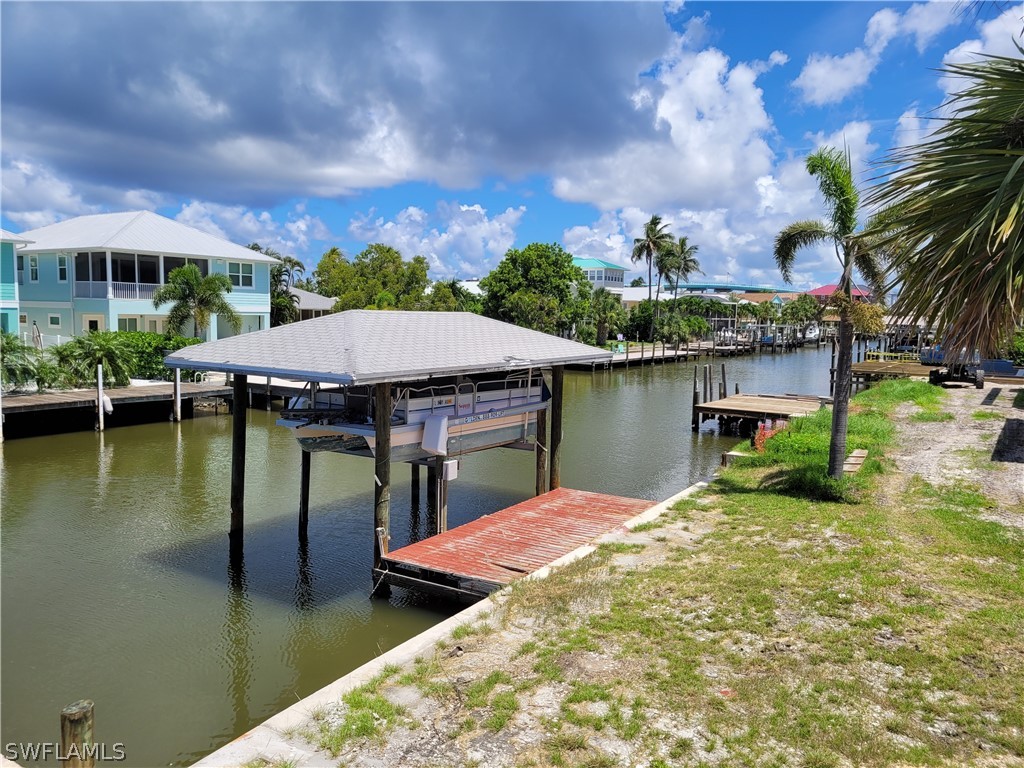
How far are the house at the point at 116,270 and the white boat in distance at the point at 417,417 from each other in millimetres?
25950

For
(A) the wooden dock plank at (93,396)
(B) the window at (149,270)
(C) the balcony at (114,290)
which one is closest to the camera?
(A) the wooden dock plank at (93,396)

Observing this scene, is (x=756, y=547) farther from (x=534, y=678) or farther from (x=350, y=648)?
(x=350, y=648)

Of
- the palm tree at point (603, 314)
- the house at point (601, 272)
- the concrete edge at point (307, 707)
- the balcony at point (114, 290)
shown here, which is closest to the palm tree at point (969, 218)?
the concrete edge at point (307, 707)

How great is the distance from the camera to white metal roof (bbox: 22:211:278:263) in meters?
36.6

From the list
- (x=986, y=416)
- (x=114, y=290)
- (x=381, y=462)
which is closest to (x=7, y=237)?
(x=114, y=290)

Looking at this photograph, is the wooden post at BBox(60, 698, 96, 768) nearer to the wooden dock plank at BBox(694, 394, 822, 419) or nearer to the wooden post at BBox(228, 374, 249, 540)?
the wooden post at BBox(228, 374, 249, 540)

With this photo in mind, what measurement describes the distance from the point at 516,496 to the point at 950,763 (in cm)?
1388

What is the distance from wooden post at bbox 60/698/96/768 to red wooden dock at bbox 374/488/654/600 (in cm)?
584

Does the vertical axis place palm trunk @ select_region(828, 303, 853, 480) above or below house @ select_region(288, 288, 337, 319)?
below

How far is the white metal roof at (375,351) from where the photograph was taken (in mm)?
11398

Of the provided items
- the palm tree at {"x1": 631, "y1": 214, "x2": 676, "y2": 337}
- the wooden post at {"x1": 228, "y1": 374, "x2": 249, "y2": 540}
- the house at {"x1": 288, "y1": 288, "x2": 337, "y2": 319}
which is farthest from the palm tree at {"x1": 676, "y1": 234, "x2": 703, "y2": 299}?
the wooden post at {"x1": 228, "y1": 374, "x2": 249, "y2": 540}

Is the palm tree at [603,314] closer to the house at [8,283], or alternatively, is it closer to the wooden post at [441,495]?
the house at [8,283]

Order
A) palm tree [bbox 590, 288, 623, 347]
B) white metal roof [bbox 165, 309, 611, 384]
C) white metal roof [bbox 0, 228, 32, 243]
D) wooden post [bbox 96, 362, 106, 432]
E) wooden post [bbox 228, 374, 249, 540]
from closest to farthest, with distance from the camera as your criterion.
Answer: white metal roof [bbox 165, 309, 611, 384]
wooden post [bbox 228, 374, 249, 540]
wooden post [bbox 96, 362, 106, 432]
white metal roof [bbox 0, 228, 32, 243]
palm tree [bbox 590, 288, 623, 347]

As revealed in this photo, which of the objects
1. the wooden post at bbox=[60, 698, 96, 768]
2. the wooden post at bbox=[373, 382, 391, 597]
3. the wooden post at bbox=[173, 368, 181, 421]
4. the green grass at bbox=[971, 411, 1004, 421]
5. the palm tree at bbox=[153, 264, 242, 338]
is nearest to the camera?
the wooden post at bbox=[60, 698, 96, 768]
